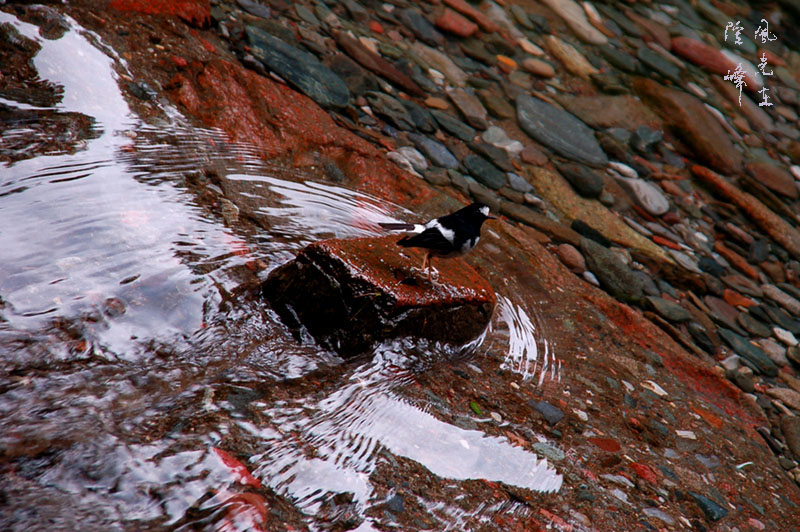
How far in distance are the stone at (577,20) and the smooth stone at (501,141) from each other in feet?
9.45

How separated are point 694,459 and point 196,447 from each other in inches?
116

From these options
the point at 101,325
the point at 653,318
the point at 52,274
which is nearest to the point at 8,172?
the point at 52,274

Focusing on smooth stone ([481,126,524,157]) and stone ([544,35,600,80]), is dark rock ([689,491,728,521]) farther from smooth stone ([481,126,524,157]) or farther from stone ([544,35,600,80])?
stone ([544,35,600,80])

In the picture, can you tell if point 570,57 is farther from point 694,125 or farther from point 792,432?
point 792,432

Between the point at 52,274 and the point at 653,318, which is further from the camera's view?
the point at 653,318

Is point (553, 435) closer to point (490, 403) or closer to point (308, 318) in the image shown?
point (490, 403)

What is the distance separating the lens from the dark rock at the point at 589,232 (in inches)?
245

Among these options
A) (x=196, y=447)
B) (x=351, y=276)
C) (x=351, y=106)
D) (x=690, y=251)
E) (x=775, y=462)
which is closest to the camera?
(x=196, y=447)

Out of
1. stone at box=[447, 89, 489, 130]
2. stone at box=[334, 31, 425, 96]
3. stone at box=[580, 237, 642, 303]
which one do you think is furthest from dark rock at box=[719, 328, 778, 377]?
stone at box=[334, 31, 425, 96]

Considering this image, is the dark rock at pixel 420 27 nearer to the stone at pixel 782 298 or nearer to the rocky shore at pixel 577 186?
the rocky shore at pixel 577 186

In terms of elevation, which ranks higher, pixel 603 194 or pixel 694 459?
pixel 603 194

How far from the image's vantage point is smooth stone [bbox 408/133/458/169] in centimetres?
618

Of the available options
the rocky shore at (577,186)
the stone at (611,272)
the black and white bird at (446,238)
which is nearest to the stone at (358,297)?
the black and white bird at (446,238)

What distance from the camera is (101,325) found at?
3391 millimetres
